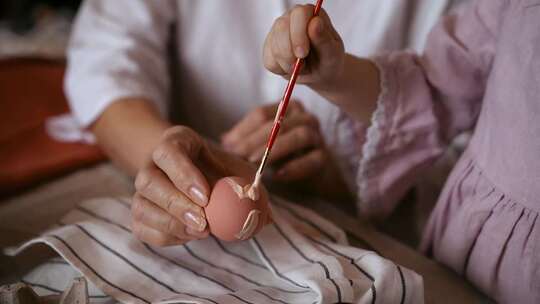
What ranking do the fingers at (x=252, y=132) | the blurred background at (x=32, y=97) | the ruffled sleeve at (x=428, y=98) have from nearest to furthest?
1. the ruffled sleeve at (x=428, y=98)
2. the fingers at (x=252, y=132)
3. the blurred background at (x=32, y=97)

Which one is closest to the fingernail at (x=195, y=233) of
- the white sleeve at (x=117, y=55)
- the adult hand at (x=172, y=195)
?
the adult hand at (x=172, y=195)

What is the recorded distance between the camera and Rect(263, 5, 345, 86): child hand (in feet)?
1.43

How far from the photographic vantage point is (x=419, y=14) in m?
0.75

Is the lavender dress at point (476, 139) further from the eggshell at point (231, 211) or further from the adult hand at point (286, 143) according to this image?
the eggshell at point (231, 211)

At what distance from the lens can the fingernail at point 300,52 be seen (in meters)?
0.44

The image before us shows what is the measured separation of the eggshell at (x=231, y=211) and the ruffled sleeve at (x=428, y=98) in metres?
0.19

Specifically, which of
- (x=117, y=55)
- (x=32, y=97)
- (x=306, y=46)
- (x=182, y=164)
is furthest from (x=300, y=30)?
(x=32, y=97)

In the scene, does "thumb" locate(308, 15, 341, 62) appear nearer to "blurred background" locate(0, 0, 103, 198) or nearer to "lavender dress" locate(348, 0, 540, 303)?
"lavender dress" locate(348, 0, 540, 303)

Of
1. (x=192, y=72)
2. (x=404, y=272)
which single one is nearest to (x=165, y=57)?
(x=192, y=72)

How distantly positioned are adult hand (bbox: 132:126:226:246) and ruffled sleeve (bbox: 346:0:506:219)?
212 millimetres

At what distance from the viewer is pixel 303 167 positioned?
0.67 metres

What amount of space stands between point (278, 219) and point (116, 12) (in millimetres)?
471

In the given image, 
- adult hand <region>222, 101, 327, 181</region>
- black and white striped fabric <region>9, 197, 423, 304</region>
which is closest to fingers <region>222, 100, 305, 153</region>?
adult hand <region>222, 101, 327, 181</region>

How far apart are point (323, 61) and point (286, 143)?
205 mm
